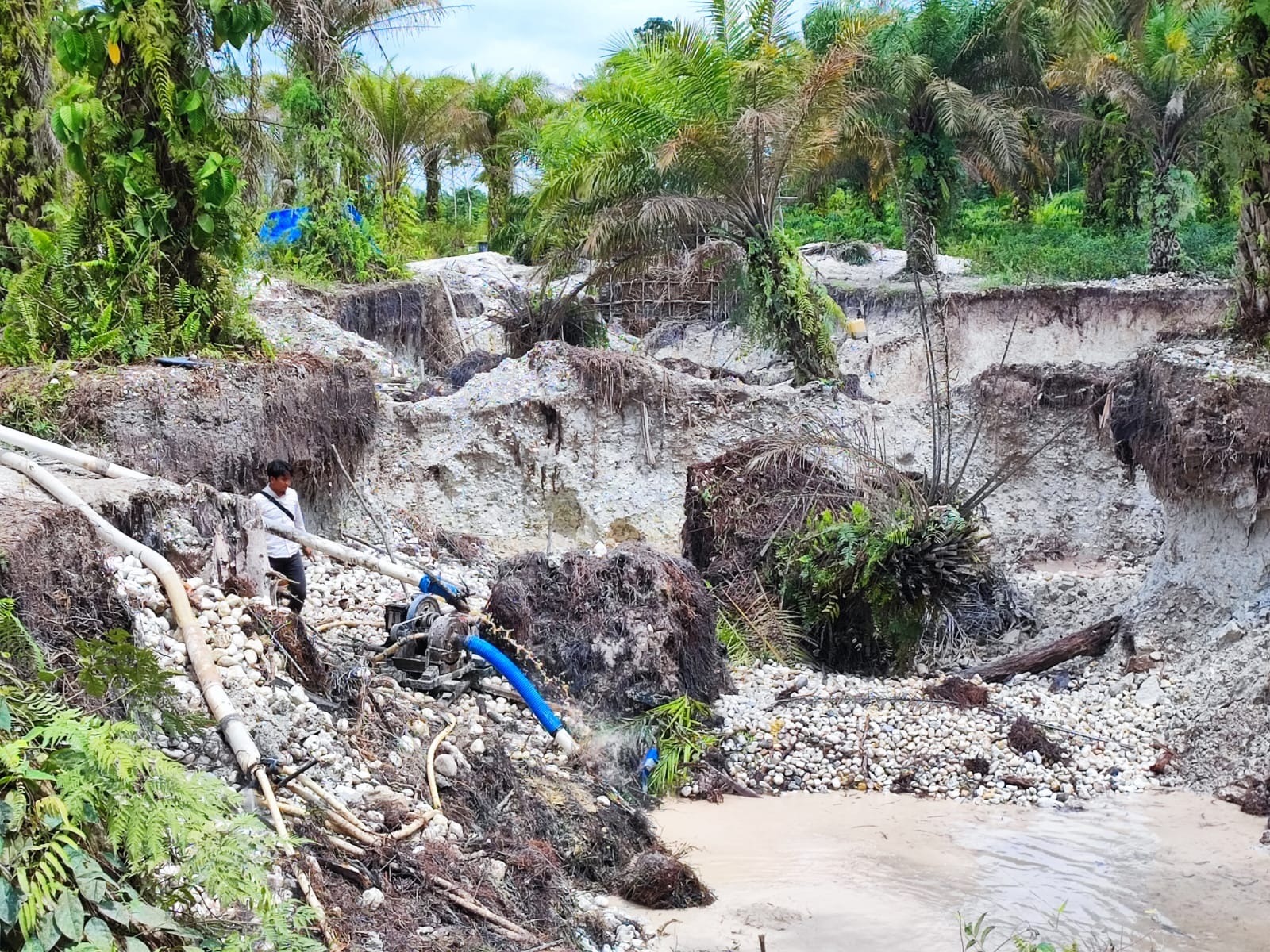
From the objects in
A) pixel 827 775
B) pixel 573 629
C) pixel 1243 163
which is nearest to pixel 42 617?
pixel 573 629

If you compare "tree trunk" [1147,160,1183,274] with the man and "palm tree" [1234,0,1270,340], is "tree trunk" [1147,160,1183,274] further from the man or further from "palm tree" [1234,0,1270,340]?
the man

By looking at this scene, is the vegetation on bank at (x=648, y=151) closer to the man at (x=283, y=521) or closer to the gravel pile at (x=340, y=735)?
the man at (x=283, y=521)

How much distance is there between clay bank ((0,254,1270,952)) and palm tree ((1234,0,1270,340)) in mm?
476

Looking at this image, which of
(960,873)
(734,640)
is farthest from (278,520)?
(960,873)

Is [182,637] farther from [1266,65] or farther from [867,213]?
[867,213]

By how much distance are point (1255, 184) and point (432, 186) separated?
27.4 metres

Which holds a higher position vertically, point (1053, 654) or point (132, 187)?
point (132, 187)

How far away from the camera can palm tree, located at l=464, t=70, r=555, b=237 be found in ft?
103

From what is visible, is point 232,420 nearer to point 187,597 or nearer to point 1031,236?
point 187,597

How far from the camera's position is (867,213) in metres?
31.6

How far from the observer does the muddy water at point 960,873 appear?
618 cm

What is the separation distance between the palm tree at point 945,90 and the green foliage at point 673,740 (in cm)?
1441

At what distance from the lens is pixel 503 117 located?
32.0 meters

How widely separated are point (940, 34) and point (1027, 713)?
16974mm
